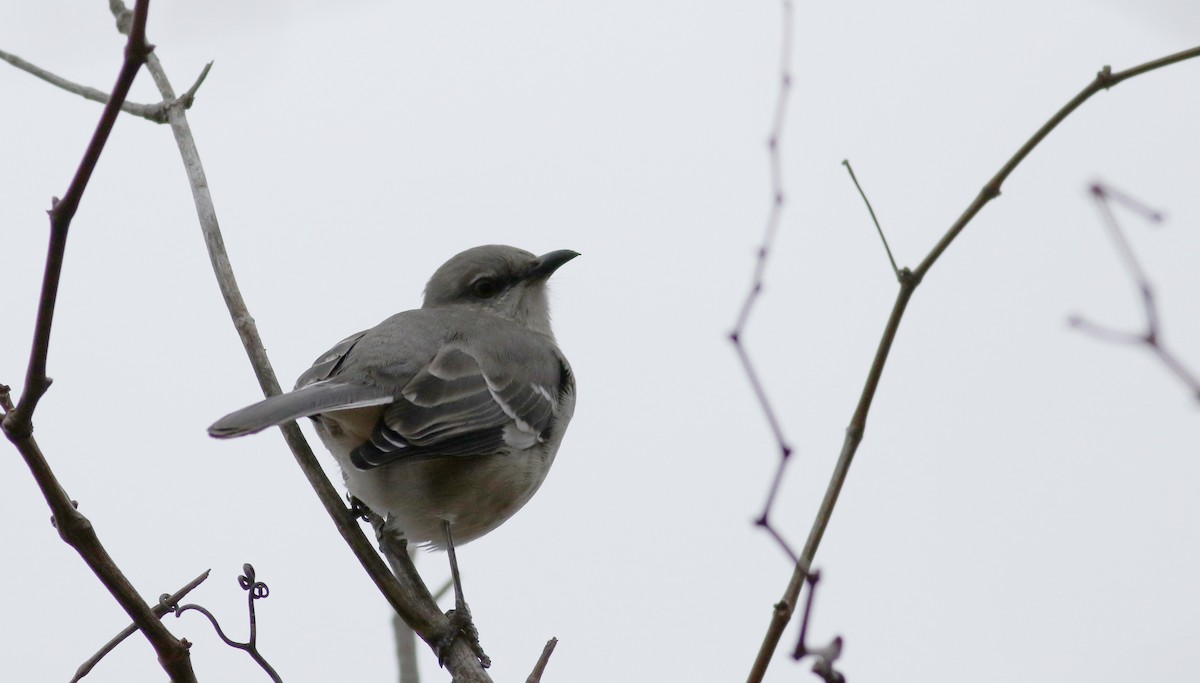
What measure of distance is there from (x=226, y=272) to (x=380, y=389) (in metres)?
0.72

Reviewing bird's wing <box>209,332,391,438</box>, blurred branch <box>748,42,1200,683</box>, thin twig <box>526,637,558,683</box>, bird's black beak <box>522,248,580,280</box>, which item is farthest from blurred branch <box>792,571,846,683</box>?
bird's black beak <box>522,248,580,280</box>

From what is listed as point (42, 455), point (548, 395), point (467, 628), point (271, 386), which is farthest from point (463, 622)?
point (42, 455)

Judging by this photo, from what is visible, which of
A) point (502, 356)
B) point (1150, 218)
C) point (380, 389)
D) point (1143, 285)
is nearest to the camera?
point (1143, 285)

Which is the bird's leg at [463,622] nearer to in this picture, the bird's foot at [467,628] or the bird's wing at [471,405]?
the bird's foot at [467,628]

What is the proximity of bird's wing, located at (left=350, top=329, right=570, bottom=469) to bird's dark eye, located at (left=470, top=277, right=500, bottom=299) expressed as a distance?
0.34 m

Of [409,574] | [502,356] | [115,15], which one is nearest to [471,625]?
[409,574]

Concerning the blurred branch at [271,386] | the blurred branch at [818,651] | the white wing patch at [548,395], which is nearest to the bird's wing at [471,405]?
the white wing patch at [548,395]

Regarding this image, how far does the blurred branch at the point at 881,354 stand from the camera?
→ 5.65 feet

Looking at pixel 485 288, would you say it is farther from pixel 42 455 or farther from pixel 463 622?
pixel 42 455

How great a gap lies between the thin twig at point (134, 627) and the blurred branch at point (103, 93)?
183 centimetres

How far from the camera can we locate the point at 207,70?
151 inches

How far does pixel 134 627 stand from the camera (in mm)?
2471

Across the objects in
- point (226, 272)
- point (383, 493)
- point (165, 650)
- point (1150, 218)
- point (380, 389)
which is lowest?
point (165, 650)

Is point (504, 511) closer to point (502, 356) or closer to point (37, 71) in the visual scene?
point (502, 356)
